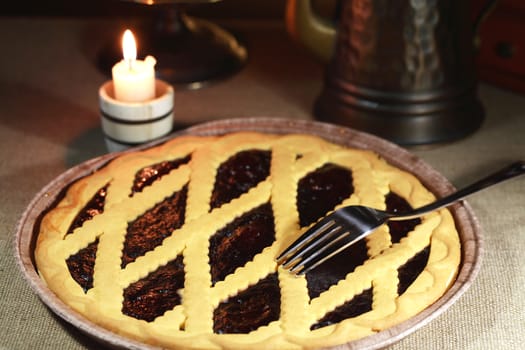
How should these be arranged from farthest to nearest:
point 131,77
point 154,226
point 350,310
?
point 131,77, point 154,226, point 350,310

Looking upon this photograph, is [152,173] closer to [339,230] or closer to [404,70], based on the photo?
[339,230]

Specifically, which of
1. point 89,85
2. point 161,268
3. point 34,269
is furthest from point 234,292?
point 89,85

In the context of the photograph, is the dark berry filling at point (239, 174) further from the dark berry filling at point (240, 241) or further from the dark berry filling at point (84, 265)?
the dark berry filling at point (84, 265)

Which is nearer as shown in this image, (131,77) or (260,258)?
(260,258)

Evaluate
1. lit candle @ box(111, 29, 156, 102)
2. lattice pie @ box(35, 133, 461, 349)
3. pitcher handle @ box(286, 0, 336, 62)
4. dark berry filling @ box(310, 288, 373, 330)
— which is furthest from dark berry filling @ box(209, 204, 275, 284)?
pitcher handle @ box(286, 0, 336, 62)

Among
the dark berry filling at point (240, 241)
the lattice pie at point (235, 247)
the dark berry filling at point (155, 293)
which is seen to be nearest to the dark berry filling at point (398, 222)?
the lattice pie at point (235, 247)

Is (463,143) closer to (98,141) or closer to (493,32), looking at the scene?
(493,32)

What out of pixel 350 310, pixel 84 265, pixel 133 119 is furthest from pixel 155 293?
pixel 133 119
